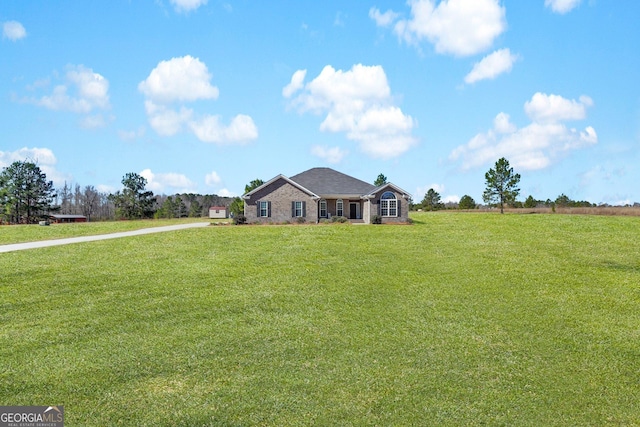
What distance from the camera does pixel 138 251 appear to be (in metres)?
21.7

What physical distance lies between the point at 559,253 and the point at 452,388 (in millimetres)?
16973

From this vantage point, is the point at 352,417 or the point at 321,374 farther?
the point at 321,374

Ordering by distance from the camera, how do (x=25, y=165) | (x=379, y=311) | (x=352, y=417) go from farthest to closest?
(x=25, y=165), (x=379, y=311), (x=352, y=417)

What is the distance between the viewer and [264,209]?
37.0 metres

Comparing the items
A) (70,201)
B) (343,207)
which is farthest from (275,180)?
(70,201)

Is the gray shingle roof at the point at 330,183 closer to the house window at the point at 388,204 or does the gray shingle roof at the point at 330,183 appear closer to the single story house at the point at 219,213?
the house window at the point at 388,204

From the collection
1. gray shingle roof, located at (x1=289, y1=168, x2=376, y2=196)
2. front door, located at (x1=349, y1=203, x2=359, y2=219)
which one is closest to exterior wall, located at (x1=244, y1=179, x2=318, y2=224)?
gray shingle roof, located at (x1=289, y1=168, x2=376, y2=196)

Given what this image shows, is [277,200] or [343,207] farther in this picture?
[343,207]

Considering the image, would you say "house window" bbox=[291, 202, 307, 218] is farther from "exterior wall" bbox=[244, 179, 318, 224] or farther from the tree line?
the tree line

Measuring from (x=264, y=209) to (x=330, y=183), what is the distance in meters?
7.84

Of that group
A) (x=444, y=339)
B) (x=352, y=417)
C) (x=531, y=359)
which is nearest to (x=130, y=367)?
(x=352, y=417)

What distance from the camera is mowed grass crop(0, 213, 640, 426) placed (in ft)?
23.5

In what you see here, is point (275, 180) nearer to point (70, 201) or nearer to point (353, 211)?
point (353, 211)

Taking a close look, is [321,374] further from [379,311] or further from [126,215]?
[126,215]
